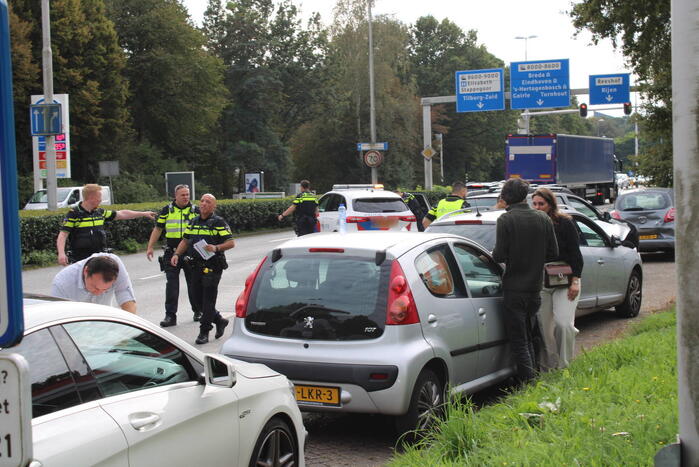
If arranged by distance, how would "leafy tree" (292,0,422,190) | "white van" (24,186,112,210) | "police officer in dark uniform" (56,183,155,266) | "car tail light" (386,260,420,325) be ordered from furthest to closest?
"leafy tree" (292,0,422,190), "white van" (24,186,112,210), "police officer in dark uniform" (56,183,155,266), "car tail light" (386,260,420,325)

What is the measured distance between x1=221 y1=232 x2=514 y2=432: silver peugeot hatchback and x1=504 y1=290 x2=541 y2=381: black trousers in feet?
0.93

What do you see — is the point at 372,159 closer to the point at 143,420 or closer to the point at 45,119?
the point at 45,119

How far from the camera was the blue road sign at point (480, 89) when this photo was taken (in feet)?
124

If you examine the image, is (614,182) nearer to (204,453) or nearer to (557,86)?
(557,86)

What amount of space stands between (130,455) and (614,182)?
53.8 metres

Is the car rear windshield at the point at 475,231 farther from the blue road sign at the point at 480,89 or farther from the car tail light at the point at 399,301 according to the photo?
the blue road sign at the point at 480,89

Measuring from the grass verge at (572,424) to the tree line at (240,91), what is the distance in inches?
1380

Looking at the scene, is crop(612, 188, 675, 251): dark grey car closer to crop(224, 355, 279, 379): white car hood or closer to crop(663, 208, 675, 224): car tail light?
crop(663, 208, 675, 224): car tail light

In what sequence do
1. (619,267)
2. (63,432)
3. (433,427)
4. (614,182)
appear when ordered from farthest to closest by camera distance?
1. (614,182)
2. (619,267)
3. (433,427)
4. (63,432)

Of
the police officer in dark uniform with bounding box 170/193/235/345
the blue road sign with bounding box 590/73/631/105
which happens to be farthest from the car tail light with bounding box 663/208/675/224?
the blue road sign with bounding box 590/73/631/105

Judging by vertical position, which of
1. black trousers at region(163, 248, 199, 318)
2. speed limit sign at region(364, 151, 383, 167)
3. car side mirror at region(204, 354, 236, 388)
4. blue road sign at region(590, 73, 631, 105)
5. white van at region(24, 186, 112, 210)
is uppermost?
blue road sign at region(590, 73, 631, 105)

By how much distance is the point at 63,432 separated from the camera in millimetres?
3254

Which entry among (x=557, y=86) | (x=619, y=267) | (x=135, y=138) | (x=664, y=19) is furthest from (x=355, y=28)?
(x=619, y=267)

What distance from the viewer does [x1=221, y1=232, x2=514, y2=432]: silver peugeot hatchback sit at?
611cm
